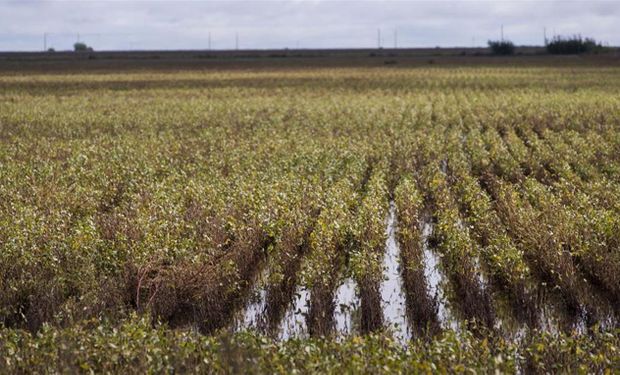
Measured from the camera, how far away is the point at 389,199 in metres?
15.5

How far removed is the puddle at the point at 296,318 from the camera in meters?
8.96

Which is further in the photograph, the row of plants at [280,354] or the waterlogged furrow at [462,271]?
the waterlogged furrow at [462,271]

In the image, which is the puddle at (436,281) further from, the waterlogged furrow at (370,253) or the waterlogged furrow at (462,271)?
the waterlogged furrow at (370,253)

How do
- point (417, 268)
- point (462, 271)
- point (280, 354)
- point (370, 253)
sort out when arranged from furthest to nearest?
point (370, 253) → point (417, 268) → point (462, 271) → point (280, 354)

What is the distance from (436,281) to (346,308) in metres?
1.76

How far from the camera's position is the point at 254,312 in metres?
9.70

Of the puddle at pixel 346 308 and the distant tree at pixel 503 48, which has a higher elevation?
the distant tree at pixel 503 48

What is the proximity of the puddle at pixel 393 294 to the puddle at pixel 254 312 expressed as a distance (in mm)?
1377

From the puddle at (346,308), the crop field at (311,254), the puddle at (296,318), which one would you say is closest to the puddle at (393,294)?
the crop field at (311,254)

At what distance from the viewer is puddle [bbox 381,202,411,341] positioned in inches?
354

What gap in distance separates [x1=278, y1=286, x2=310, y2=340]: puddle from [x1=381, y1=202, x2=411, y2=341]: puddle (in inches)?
35.2

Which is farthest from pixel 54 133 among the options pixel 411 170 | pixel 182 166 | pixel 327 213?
pixel 327 213

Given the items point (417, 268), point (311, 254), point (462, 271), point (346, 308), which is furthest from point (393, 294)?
point (311, 254)

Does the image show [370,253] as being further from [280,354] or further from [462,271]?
[280,354]
